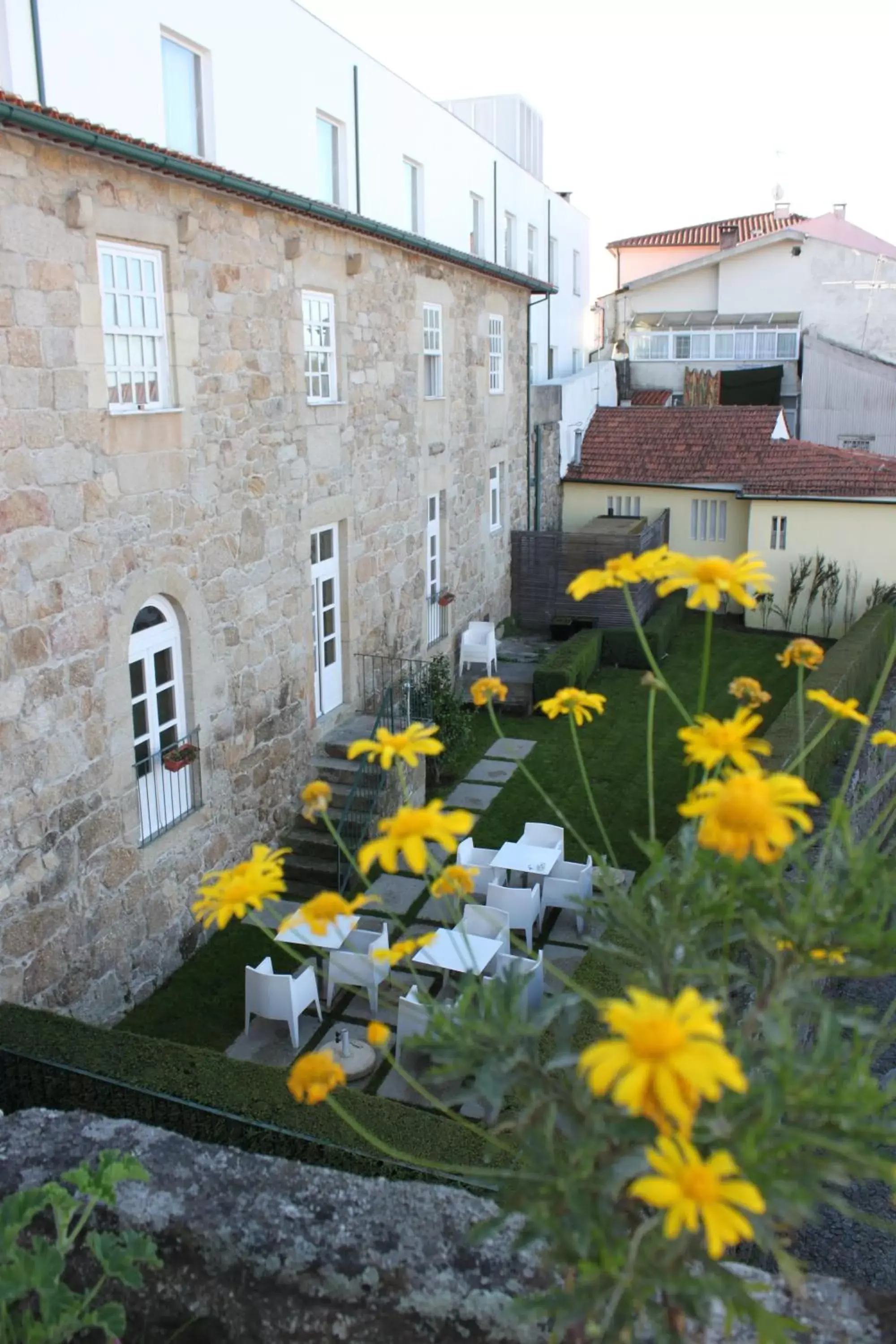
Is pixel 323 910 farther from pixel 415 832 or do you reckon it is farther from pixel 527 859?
pixel 527 859

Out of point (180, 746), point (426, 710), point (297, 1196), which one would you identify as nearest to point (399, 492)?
point (426, 710)

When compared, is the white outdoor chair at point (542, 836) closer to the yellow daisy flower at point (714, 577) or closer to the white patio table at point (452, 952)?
the white patio table at point (452, 952)

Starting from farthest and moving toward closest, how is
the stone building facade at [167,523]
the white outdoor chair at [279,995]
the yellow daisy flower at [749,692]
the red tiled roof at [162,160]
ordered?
the white outdoor chair at [279,995] < the stone building facade at [167,523] < the red tiled roof at [162,160] < the yellow daisy flower at [749,692]

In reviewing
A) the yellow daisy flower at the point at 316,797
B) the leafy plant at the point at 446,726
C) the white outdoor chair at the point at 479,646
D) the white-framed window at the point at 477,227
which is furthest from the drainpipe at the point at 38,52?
the white-framed window at the point at 477,227

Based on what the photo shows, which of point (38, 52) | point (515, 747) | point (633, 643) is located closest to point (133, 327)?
point (38, 52)

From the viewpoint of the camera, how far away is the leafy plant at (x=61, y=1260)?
3115 millimetres

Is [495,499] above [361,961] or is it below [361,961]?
above

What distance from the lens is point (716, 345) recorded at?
2908 centimetres

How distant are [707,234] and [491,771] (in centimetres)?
2578

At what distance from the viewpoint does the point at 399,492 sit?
14.8 metres

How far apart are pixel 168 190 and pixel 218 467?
7.36ft

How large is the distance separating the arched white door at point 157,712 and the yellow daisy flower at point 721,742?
7013 mm

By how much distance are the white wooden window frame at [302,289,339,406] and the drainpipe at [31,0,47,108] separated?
349 cm

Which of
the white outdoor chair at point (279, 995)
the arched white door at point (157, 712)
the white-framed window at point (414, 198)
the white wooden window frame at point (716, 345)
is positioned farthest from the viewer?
the white wooden window frame at point (716, 345)
